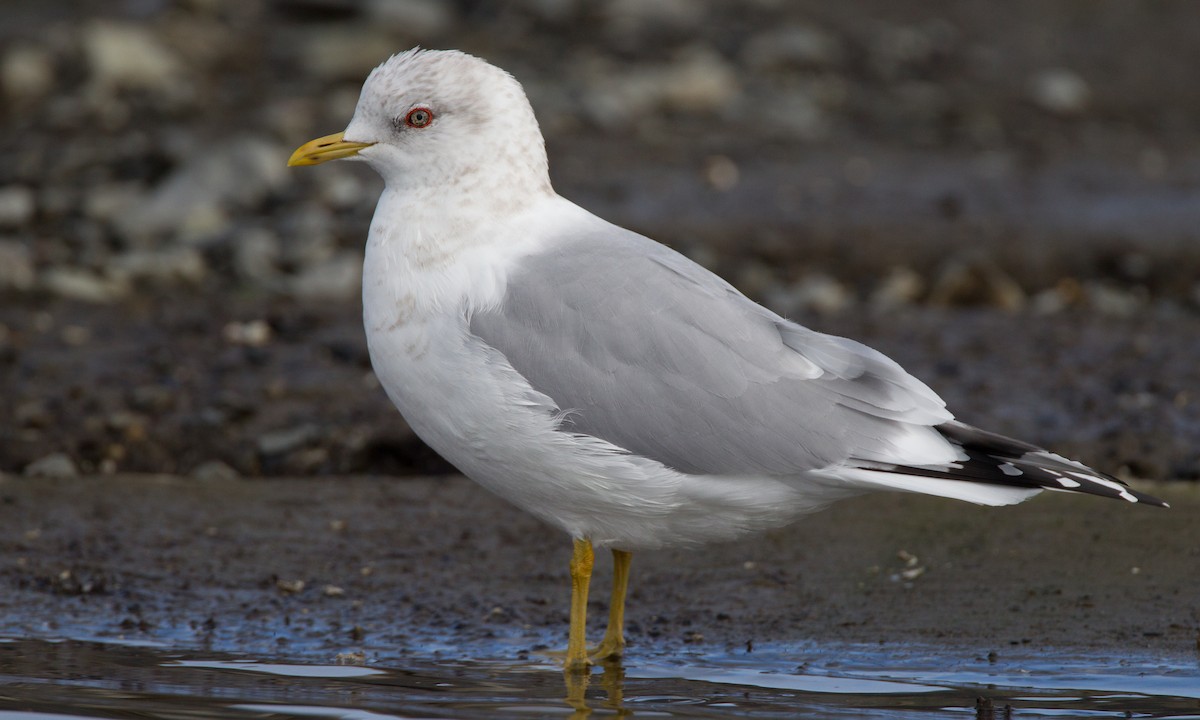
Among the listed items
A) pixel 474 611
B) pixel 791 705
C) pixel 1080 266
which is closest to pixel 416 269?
pixel 474 611

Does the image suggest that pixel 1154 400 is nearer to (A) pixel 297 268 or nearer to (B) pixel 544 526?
(B) pixel 544 526

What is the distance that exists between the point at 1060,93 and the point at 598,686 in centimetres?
965

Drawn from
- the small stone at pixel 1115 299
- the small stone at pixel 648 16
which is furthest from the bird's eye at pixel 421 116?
the small stone at pixel 648 16

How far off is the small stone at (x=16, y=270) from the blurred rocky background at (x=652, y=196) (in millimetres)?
25

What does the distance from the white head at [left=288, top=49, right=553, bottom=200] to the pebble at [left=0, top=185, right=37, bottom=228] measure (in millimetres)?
5441

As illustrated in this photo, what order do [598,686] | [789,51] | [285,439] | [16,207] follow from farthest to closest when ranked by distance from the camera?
[789,51]
[16,207]
[285,439]
[598,686]

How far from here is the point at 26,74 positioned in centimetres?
1200

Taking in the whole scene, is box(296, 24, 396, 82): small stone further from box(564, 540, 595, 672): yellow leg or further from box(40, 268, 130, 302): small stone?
box(564, 540, 595, 672): yellow leg

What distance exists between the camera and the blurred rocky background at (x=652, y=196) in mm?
6914

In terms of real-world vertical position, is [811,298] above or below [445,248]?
above

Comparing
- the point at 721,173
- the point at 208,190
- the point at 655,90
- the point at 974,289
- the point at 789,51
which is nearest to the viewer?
the point at 974,289

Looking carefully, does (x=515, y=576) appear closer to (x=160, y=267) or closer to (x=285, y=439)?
(x=285, y=439)

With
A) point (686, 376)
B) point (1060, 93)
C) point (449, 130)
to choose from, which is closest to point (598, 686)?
point (686, 376)

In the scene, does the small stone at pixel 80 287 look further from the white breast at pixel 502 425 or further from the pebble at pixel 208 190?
the white breast at pixel 502 425
